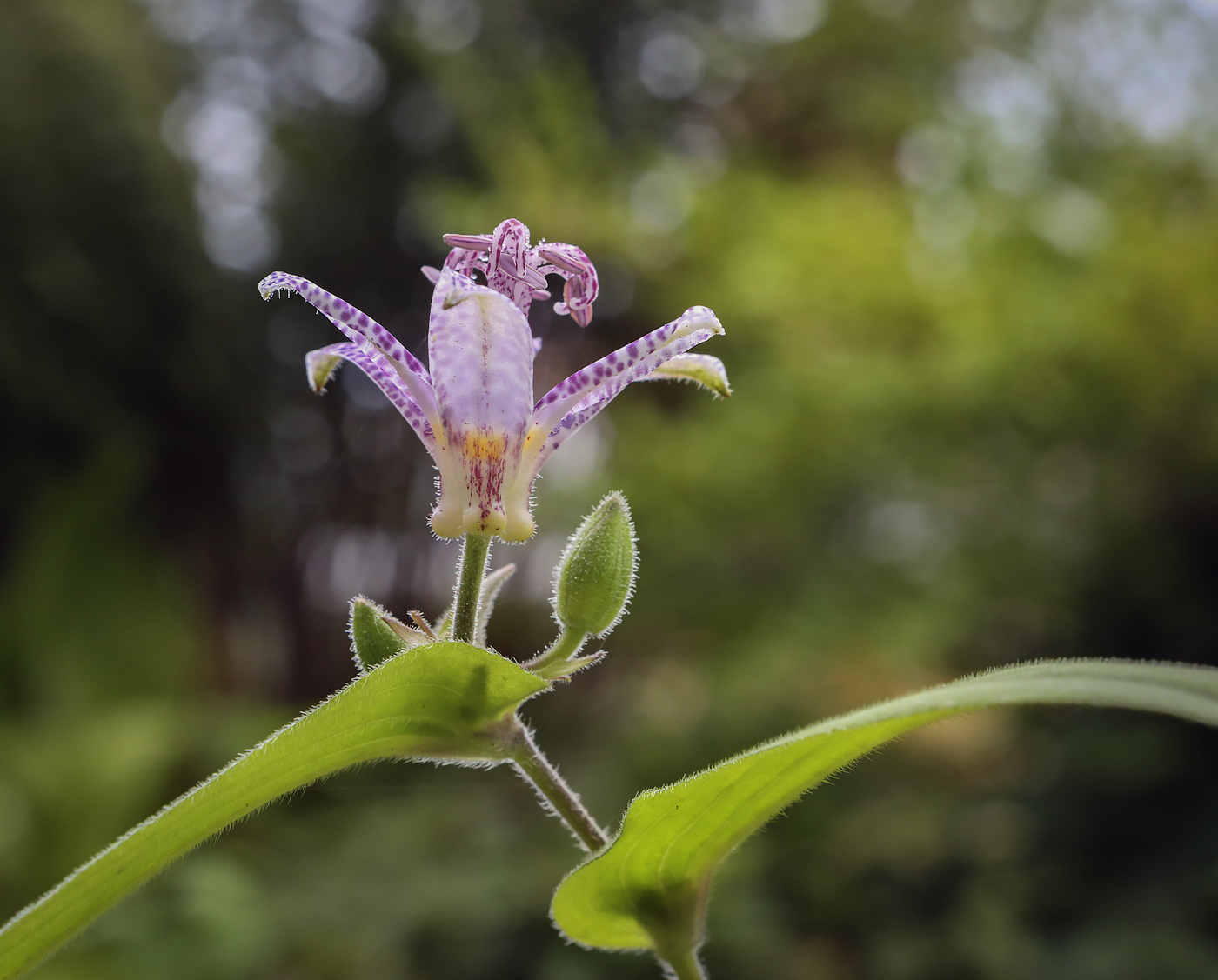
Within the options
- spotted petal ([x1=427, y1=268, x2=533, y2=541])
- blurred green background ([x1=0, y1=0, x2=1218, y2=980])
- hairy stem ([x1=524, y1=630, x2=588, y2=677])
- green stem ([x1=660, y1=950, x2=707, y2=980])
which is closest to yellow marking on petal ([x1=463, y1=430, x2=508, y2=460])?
spotted petal ([x1=427, y1=268, x2=533, y2=541])

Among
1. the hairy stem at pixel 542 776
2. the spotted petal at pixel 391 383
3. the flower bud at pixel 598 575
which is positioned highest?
the spotted petal at pixel 391 383

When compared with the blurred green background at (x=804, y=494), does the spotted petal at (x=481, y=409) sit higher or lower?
lower

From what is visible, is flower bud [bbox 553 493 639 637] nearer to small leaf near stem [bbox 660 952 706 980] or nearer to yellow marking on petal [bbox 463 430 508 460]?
yellow marking on petal [bbox 463 430 508 460]

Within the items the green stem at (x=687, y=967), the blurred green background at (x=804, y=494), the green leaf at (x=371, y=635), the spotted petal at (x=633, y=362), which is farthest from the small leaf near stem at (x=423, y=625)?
the blurred green background at (x=804, y=494)

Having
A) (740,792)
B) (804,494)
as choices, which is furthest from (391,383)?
(804,494)

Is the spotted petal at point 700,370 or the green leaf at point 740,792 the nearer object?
the green leaf at point 740,792

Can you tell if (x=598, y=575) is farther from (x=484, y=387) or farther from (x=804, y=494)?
(x=804, y=494)

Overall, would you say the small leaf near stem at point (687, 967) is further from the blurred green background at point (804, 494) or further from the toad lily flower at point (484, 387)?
the blurred green background at point (804, 494)
